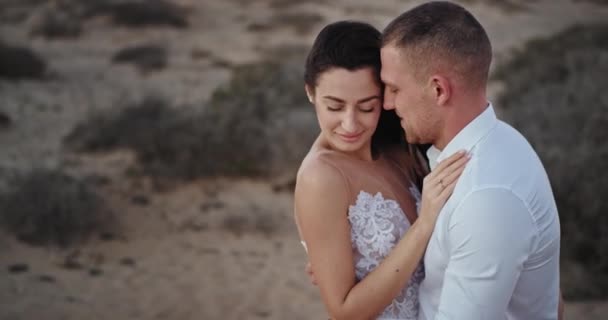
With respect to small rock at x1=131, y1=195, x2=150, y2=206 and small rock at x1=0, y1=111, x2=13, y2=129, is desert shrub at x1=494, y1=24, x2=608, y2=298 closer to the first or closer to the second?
small rock at x1=131, y1=195, x2=150, y2=206

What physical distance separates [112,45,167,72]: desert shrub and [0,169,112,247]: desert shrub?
615 centimetres

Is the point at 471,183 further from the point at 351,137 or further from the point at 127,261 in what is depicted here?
the point at 127,261

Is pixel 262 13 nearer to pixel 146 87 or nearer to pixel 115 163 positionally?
pixel 146 87

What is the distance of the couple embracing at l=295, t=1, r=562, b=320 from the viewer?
2184mm

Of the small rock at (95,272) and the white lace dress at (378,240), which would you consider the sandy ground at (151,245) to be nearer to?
the small rock at (95,272)

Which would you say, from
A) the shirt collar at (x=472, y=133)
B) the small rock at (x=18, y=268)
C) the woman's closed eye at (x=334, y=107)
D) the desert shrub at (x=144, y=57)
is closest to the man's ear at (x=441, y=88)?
the shirt collar at (x=472, y=133)

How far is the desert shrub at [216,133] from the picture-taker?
8.66m

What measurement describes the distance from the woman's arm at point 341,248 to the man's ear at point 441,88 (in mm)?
200

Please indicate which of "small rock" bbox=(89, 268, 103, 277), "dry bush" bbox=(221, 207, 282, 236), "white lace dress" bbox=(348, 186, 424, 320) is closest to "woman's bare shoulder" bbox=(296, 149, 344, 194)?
"white lace dress" bbox=(348, 186, 424, 320)

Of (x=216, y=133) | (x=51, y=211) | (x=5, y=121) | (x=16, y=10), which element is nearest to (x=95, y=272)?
(x=51, y=211)

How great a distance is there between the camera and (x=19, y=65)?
12695 millimetres

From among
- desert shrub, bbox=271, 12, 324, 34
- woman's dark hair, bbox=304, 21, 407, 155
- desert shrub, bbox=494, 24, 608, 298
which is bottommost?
desert shrub, bbox=271, 12, 324, 34

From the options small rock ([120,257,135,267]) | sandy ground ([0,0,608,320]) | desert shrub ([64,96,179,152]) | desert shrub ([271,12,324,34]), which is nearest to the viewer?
sandy ground ([0,0,608,320])

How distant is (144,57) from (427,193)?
1221 centimetres
